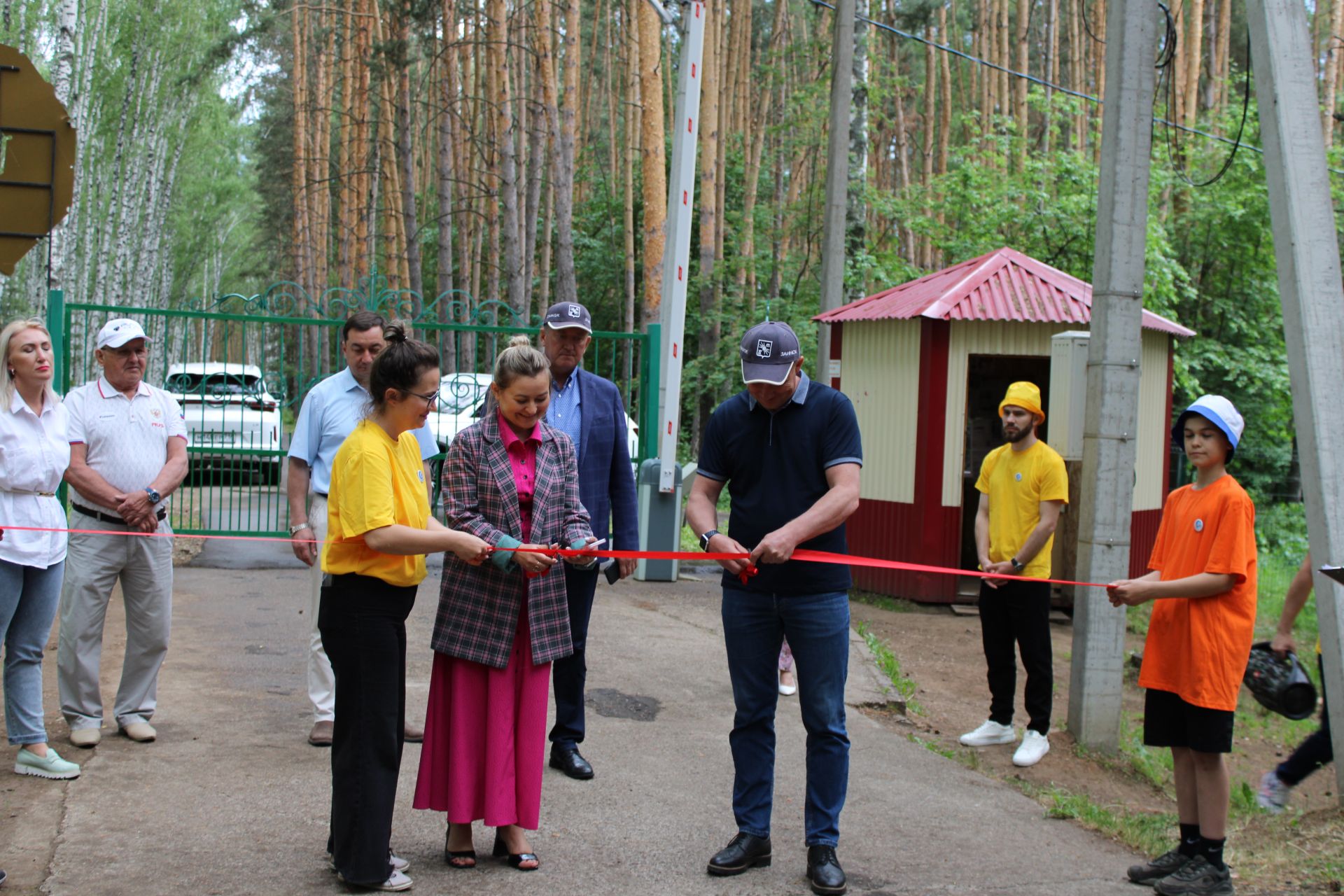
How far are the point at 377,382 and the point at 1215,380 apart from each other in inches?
776

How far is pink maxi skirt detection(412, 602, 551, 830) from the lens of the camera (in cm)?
410

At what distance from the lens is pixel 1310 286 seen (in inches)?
215

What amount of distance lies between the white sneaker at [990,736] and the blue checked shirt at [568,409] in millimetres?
3112

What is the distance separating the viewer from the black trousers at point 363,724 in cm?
383

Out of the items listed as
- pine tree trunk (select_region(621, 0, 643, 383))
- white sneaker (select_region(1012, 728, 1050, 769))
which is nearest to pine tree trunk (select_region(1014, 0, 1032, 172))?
pine tree trunk (select_region(621, 0, 643, 383))

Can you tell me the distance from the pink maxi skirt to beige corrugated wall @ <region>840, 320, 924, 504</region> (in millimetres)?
7757

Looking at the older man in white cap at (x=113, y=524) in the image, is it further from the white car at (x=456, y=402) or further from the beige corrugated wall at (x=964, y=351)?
the beige corrugated wall at (x=964, y=351)

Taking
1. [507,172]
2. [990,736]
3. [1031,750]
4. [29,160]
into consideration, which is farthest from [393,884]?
[507,172]

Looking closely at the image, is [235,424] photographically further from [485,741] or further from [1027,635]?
[485,741]

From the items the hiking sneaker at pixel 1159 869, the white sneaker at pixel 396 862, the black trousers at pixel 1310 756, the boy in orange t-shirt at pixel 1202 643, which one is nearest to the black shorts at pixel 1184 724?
the boy in orange t-shirt at pixel 1202 643

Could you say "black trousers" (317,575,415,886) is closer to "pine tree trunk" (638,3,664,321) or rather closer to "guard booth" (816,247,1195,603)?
"guard booth" (816,247,1195,603)

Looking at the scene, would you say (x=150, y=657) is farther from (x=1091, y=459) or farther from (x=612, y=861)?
(x=1091, y=459)

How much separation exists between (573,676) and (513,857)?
1238 millimetres

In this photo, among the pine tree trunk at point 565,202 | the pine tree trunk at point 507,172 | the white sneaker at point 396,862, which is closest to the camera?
the white sneaker at point 396,862
